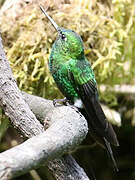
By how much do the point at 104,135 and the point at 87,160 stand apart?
1.19 m

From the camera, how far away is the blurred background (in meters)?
2.38

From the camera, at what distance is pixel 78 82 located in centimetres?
193

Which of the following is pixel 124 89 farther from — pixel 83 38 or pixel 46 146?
pixel 46 146

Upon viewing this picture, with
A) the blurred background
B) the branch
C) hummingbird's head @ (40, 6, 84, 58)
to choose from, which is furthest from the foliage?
the branch

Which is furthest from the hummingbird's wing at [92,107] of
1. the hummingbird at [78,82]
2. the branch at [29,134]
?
the branch at [29,134]

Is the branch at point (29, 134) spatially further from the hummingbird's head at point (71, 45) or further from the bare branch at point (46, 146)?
the hummingbird's head at point (71, 45)

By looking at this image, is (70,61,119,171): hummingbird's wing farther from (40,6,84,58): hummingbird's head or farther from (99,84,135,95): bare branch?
(99,84,135,95): bare branch

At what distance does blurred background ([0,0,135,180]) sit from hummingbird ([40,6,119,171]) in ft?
1.34

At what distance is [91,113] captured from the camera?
6.17ft

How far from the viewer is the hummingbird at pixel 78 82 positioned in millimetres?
1867

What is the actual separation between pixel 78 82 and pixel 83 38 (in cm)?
64

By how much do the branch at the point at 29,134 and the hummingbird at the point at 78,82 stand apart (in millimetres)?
379

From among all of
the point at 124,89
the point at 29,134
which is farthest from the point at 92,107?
the point at 124,89

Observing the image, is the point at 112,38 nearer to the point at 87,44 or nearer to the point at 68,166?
the point at 87,44
